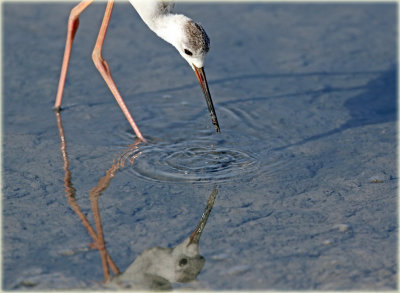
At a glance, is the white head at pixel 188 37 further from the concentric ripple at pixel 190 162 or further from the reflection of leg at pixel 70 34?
the reflection of leg at pixel 70 34

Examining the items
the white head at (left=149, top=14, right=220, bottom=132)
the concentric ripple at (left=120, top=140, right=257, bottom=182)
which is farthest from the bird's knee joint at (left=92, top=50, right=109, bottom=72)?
the concentric ripple at (left=120, top=140, right=257, bottom=182)

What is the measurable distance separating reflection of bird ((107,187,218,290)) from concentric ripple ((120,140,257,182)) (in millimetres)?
646

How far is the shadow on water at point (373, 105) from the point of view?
193 inches

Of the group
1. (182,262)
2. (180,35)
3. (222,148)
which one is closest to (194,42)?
(180,35)

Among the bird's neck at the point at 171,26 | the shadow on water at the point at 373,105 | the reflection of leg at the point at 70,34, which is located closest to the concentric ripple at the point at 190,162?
the shadow on water at the point at 373,105

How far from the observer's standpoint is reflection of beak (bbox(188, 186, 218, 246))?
→ 3625mm

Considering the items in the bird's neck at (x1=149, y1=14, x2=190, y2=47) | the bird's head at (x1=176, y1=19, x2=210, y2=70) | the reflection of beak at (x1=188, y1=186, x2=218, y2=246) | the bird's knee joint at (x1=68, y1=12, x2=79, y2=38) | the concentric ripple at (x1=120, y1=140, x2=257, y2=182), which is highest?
the bird's knee joint at (x1=68, y1=12, x2=79, y2=38)

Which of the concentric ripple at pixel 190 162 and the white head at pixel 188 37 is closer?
the concentric ripple at pixel 190 162

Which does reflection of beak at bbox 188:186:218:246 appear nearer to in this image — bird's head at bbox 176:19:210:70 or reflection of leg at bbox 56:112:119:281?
reflection of leg at bbox 56:112:119:281

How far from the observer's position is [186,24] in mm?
4445

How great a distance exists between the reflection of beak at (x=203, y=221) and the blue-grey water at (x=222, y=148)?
0.04 meters

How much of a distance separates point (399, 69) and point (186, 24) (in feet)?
7.06

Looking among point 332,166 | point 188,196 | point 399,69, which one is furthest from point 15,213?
point 399,69

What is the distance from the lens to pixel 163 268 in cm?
342
